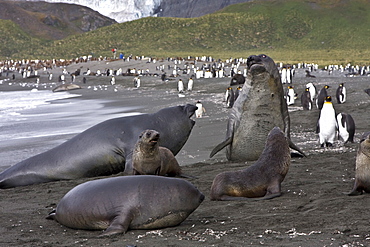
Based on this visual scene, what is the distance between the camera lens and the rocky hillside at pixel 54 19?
5797 inches

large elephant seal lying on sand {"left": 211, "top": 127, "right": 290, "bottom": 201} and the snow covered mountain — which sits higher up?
the snow covered mountain

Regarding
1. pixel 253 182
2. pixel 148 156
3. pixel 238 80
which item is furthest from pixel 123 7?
pixel 253 182

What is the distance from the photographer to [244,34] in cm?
9338

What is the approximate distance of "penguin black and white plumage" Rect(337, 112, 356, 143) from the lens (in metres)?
9.77

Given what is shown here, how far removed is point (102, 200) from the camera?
14.1 feet

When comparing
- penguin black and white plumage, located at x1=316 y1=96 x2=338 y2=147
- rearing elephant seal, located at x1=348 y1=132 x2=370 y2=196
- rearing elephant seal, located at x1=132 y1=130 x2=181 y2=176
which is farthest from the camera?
penguin black and white plumage, located at x1=316 y1=96 x2=338 y2=147

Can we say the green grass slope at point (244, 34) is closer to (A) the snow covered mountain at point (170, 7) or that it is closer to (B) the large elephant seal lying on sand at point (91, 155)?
(A) the snow covered mountain at point (170, 7)

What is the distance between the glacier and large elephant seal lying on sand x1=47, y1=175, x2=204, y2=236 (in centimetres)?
14717

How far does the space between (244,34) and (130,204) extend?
9094 centimetres

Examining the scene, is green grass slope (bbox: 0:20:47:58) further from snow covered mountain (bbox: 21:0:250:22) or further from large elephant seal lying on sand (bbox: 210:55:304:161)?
large elephant seal lying on sand (bbox: 210:55:304:161)

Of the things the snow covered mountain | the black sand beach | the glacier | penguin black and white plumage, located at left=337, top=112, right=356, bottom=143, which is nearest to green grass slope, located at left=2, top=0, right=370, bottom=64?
the snow covered mountain

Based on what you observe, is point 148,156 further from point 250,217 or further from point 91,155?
point 250,217

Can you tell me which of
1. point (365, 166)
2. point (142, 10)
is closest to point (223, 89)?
point (365, 166)

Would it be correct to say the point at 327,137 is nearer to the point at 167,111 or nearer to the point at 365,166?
the point at 167,111
